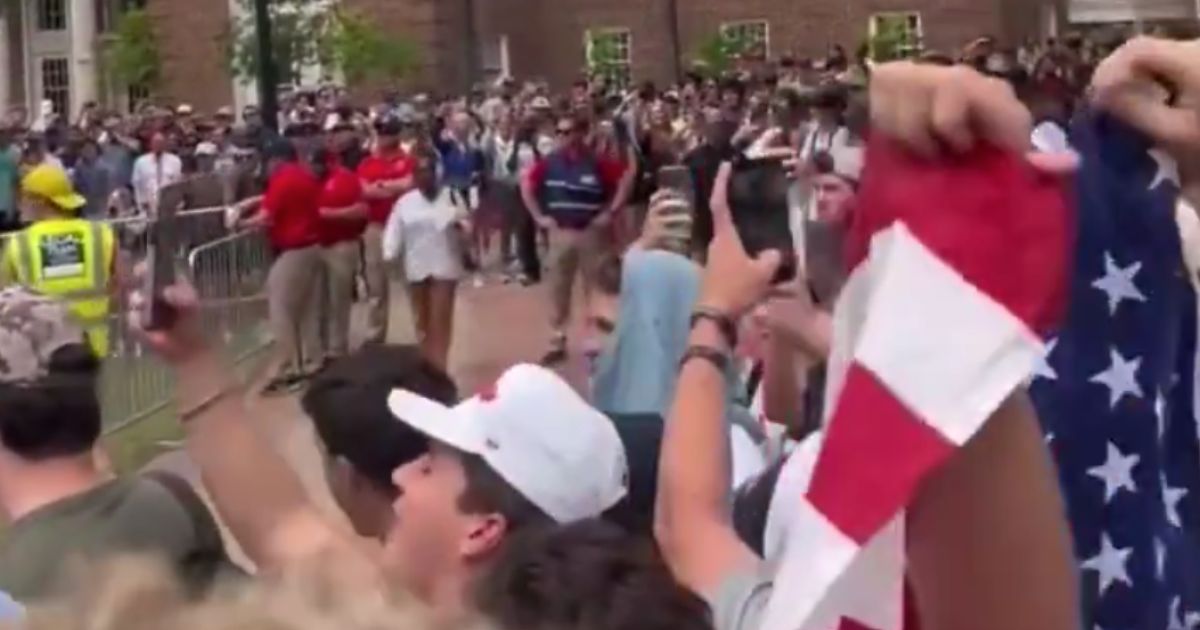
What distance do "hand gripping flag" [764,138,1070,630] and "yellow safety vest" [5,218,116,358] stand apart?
858cm

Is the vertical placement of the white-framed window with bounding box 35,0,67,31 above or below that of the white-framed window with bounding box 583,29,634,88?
above

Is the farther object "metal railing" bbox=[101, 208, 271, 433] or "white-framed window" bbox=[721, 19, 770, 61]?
"white-framed window" bbox=[721, 19, 770, 61]

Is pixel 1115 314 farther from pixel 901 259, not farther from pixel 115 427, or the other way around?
pixel 115 427

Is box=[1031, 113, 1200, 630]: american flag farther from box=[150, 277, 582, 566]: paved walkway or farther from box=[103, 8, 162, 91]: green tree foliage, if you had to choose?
box=[103, 8, 162, 91]: green tree foliage

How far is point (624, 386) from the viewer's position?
817cm

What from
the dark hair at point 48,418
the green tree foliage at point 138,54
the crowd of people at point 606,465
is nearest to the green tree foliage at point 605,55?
the green tree foliage at point 138,54

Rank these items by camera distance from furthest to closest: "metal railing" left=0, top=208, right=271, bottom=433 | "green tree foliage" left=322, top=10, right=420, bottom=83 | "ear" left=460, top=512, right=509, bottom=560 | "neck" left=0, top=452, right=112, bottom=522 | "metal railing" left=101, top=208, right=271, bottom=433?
"green tree foliage" left=322, top=10, right=420, bottom=83, "metal railing" left=101, top=208, right=271, bottom=433, "metal railing" left=0, top=208, right=271, bottom=433, "neck" left=0, top=452, right=112, bottom=522, "ear" left=460, top=512, right=509, bottom=560

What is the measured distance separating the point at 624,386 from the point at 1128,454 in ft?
15.1

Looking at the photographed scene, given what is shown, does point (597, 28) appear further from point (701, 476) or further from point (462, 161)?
point (701, 476)

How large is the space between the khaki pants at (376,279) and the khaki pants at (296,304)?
1075 millimetres

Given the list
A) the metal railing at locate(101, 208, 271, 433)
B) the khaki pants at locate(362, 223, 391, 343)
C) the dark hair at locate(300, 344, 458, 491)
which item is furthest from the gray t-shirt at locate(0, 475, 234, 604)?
the khaki pants at locate(362, 223, 391, 343)

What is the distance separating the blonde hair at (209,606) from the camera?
196cm

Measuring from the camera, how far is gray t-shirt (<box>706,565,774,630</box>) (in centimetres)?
353

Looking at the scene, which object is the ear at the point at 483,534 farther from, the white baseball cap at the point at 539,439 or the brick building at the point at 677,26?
the brick building at the point at 677,26
